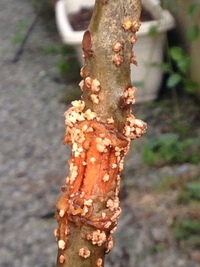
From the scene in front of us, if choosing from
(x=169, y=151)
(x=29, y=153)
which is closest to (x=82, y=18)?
(x=29, y=153)

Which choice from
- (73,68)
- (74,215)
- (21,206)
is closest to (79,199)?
(74,215)

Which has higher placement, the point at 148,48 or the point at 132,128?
the point at 148,48

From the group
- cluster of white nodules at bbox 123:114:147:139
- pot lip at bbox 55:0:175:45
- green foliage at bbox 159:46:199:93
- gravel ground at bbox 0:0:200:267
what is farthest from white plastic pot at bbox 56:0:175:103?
cluster of white nodules at bbox 123:114:147:139

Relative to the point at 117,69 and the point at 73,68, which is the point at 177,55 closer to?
the point at 73,68

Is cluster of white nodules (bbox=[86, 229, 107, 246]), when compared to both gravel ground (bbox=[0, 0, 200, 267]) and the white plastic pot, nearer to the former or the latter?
gravel ground (bbox=[0, 0, 200, 267])

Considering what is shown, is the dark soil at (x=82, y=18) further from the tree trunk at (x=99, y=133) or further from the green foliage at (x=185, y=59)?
the tree trunk at (x=99, y=133)

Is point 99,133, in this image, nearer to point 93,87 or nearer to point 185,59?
point 93,87
